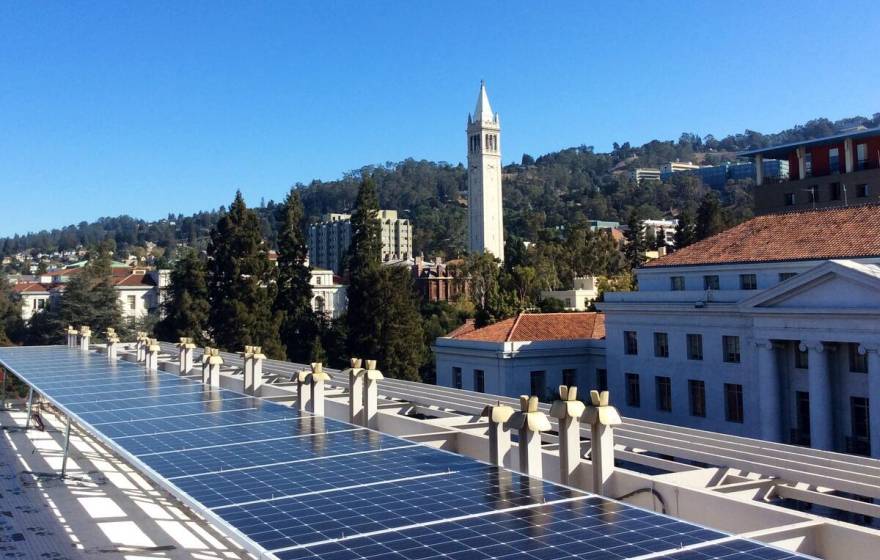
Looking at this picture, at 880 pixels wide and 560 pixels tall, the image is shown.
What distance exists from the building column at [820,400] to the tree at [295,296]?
127 ft

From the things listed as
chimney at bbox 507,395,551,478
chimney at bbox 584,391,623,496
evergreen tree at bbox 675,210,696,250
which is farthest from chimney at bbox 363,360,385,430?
evergreen tree at bbox 675,210,696,250

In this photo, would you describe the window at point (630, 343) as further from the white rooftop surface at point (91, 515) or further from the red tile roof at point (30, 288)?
the red tile roof at point (30, 288)

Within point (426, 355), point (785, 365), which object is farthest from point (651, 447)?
point (426, 355)

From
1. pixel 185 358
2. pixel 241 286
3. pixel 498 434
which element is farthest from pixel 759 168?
pixel 498 434

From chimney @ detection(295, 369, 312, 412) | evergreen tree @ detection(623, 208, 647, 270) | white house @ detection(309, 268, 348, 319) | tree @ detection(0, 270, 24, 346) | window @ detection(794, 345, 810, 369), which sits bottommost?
window @ detection(794, 345, 810, 369)

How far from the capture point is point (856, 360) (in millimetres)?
30969

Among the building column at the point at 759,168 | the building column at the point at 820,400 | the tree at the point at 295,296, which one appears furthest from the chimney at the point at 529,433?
the building column at the point at 759,168

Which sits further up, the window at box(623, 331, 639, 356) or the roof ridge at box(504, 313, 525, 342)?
the roof ridge at box(504, 313, 525, 342)

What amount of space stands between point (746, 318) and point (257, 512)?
1167 inches

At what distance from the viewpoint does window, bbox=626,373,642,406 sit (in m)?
41.5

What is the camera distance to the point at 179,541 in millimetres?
16891

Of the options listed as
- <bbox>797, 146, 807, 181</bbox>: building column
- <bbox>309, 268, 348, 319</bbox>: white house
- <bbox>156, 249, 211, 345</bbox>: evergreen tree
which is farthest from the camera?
<bbox>309, 268, 348, 319</bbox>: white house

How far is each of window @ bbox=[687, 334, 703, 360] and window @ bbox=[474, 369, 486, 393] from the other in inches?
455

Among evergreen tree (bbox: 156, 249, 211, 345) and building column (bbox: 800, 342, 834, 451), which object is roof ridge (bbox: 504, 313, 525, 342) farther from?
evergreen tree (bbox: 156, 249, 211, 345)
